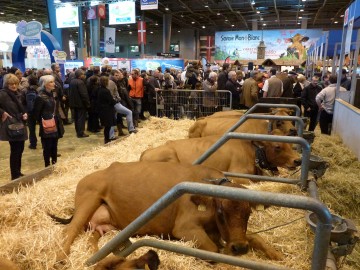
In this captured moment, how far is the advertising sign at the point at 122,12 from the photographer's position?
61.1 ft

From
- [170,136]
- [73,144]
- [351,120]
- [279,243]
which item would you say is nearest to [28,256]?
[279,243]

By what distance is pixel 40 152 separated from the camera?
807 centimetres

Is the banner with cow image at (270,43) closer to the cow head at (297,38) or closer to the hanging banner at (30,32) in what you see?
the cow head at (297,38)

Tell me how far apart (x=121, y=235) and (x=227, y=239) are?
0.72m

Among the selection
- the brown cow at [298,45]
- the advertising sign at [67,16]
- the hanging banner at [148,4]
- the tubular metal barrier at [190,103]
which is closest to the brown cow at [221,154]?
the tubular metal barrier at [190,103]

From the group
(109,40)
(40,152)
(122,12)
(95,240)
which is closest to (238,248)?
(95,240)

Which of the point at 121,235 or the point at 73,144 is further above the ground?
the point at 121,235

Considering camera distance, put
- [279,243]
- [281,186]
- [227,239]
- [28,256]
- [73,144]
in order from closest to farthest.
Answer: [227,239] < [28,256] < [279,243] < [281,186] < [73,144]

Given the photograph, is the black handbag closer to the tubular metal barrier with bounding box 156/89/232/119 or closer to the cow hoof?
the cow hoof

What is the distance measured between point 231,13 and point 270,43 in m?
5.07

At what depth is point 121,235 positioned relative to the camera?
1.99 m

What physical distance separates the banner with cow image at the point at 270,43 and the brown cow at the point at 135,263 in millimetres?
33851

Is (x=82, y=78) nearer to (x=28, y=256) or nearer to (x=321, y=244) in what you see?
(x=28, y=256)

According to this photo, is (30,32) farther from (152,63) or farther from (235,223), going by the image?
(235,223)
